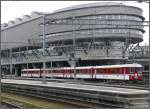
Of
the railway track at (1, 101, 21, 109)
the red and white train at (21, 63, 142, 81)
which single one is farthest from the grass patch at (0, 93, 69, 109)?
the red and white train at (21, 63, 142, 81)

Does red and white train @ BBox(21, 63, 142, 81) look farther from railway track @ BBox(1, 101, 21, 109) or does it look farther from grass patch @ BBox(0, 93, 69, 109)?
railway track @ BBox(1, 101, 21, 109)

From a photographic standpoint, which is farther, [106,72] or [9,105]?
[106,72]

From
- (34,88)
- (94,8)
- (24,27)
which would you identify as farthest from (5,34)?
(34,88)

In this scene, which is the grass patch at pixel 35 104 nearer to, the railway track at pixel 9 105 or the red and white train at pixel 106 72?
the railway track at pixel 9 105

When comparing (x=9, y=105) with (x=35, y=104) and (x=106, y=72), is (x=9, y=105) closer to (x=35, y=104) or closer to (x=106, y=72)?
(x=35, y=104)

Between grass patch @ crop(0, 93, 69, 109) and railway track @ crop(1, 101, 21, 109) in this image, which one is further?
railway track @ crop(1, 101, 21, 109)

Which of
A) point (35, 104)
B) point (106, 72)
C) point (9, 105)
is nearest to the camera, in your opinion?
point (35, 104)

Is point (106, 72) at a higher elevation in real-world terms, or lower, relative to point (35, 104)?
higher

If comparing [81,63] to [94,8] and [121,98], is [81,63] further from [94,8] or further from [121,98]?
[121,98]

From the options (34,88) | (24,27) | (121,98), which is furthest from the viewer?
(24,27)

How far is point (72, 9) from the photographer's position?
Result: 93.1 meters

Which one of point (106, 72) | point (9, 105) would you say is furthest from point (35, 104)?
point (106, 72)

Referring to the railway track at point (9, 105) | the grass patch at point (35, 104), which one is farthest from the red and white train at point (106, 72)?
the railway track at point (9, 105)

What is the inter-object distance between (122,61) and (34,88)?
161 feet
